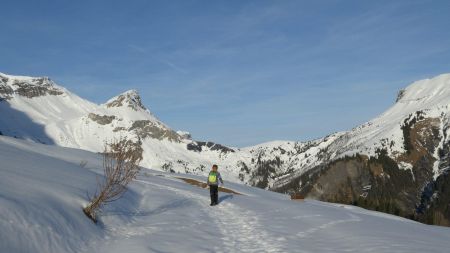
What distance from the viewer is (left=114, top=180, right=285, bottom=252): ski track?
14195mm

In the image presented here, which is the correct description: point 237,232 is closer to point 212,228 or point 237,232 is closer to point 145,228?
point 212,228

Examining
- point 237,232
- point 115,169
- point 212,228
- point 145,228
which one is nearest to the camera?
point 145,228

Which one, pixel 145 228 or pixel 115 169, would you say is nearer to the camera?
pixel 145 228

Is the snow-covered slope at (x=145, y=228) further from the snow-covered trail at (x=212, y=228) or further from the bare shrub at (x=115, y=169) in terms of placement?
the bare shrub at (x=115, y=169)

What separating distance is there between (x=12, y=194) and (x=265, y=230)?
885cm

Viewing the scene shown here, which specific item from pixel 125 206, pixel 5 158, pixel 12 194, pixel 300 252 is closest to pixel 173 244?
pixel 300 252

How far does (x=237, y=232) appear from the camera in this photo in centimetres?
1725

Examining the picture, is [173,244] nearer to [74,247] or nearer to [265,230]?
[74,247]

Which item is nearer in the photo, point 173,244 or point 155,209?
point 173,244

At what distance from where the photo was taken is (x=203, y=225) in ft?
61.1

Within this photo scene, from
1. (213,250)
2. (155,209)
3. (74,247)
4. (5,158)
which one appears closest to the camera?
(74,247)

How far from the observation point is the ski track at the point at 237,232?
1420cm

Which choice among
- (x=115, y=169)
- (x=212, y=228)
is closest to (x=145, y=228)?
(x=212, y=228)

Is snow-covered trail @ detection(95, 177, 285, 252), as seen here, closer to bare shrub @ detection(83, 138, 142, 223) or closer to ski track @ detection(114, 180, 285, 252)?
ski track @ detection(114, 180, 285, 252)
